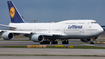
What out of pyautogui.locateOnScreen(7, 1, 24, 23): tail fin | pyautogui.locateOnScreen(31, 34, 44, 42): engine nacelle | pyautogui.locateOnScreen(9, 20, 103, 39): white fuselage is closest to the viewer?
pyautogui.locateOnScreen(31, 34, 44, 42): engine nacelle

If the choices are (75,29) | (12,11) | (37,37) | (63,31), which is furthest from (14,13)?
(75,29)

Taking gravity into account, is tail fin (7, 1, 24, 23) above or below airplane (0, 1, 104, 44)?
above

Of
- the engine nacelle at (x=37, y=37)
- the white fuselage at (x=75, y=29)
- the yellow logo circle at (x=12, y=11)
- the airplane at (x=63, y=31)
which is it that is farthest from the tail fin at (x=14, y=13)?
the engine nacelle at (x=37, y=37)

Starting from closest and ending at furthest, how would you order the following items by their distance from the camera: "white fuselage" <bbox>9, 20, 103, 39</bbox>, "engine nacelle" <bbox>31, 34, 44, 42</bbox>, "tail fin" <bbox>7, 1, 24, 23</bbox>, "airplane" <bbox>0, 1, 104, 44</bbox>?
"engine nacelle" <bbox>31, 34, 44, 42</bbox> < "airplane" <bbox>0, 1, 104, 44</bbox> < "white fuselage" <bbox>9, 20, 103, 39</bbox> < "tail fin" <bbox>7, 1, 24, 23</bbox>

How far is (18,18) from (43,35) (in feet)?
46.7

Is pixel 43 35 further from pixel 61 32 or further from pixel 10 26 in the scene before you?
pixel 10 26

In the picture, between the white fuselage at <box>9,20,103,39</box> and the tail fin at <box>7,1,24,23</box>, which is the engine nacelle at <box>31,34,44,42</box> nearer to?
the white fuselage at <box>9,20,103,39</box>

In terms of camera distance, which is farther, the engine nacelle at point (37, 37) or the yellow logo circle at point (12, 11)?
the yellow logo circle at point (12, 11)

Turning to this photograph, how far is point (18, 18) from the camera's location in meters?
62.7

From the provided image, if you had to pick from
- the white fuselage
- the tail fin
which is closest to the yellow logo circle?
the tail fin

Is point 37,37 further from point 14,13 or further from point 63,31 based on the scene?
point 14,13

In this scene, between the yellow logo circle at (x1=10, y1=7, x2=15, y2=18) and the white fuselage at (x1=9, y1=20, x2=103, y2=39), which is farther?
the yellow logo circle at (x1=10, y1=7, x2=15, y2=18)

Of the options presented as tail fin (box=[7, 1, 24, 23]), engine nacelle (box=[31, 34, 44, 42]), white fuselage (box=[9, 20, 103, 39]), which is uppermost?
tail fin (box=[7, 1, 24, 23])

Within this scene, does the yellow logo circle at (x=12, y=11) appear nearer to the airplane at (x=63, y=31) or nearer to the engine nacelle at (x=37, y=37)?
the airplane at (x=63, y=31)
